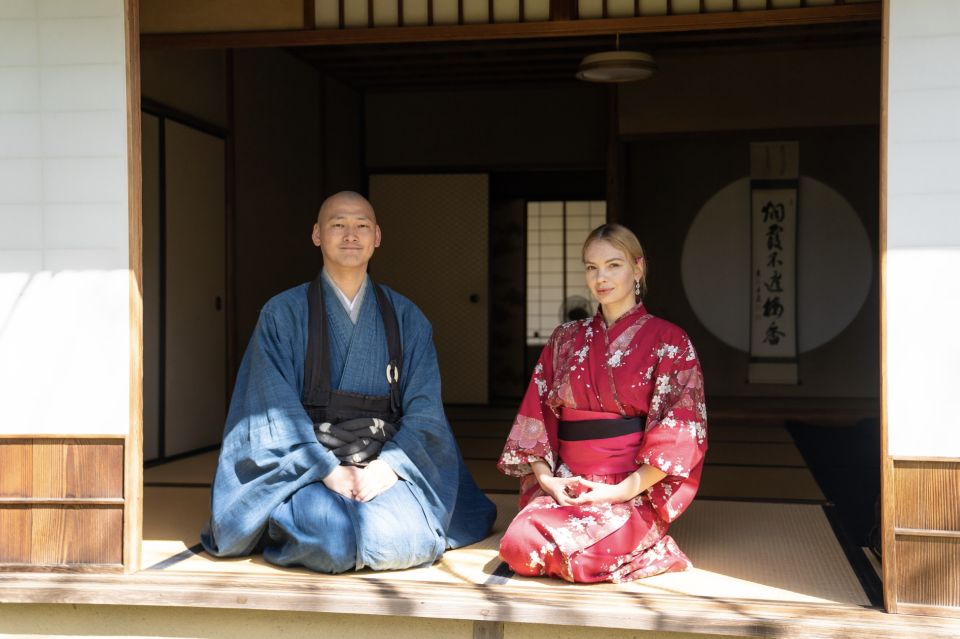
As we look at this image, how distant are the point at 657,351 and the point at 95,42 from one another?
1.89 meters

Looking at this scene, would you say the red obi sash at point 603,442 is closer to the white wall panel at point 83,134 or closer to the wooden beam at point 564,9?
the wooden beam at point 564,9

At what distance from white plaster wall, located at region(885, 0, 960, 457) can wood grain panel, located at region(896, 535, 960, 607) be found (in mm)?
229

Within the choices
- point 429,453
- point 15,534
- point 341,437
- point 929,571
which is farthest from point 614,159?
point 15,534

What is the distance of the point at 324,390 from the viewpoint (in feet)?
11.0

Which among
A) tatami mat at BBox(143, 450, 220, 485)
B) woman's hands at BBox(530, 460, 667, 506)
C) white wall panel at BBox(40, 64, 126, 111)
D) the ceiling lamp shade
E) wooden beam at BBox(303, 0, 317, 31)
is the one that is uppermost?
the ceiling lamp shade

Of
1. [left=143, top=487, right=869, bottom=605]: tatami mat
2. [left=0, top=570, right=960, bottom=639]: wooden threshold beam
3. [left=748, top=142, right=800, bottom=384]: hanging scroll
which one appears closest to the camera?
[left=0, top=570, right=960, bottom=639]: wooden threshold beam

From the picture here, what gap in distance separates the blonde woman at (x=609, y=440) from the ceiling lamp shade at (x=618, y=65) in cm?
284

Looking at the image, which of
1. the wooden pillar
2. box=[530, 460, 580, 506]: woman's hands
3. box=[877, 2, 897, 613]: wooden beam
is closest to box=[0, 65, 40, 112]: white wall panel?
box=[530, 460, 580, 506]: woman's hands

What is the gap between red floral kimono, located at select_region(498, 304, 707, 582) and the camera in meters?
2.98

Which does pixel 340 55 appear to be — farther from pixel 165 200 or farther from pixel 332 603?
pixel 332 603

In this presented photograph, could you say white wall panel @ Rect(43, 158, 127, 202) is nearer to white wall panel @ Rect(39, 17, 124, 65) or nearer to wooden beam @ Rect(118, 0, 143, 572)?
wooden beam @ Rect(118, 0, 143, 572)

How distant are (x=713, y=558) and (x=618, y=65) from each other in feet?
11.0

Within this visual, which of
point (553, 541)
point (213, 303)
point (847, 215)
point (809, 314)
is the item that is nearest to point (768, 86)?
point (847, 215)

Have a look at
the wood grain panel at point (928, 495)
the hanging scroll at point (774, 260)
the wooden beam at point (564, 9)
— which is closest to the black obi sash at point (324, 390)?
the wooden beam at point (564, 9)
